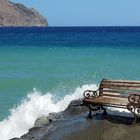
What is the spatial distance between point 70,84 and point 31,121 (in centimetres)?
776

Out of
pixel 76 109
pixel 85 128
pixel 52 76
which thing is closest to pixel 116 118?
pixel 85 128

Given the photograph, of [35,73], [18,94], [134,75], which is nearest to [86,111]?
[18,94]

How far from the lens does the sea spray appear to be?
44.9 ft

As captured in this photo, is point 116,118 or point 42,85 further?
point 42,85

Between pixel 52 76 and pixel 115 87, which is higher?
pixel 115 87

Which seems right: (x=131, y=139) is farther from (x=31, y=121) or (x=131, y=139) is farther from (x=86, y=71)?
(x=86, y=71)

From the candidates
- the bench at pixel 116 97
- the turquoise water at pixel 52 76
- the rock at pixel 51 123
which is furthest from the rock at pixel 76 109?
the turquoise water at pixel 52 76

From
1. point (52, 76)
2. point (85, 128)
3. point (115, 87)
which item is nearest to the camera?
point (85, 128)

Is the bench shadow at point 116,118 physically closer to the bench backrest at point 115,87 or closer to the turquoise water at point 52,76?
the bench backrest at point 115,87

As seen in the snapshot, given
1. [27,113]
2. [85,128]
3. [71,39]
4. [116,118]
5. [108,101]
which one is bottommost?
[27,113]

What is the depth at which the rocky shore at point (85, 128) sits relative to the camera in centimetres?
924

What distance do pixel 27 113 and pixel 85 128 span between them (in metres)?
5.16

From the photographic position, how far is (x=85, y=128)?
32.4 ft

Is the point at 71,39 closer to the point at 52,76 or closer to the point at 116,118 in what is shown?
the point at 52,76
